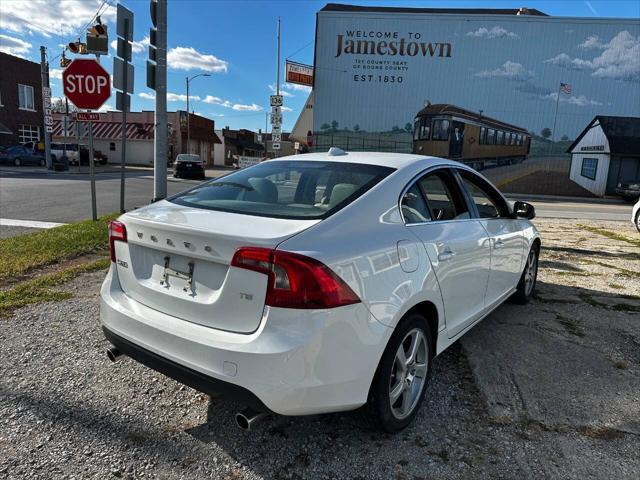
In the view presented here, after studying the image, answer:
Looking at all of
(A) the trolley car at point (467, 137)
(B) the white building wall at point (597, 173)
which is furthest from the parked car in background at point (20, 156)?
(B) the white building wall at point (597, 173)

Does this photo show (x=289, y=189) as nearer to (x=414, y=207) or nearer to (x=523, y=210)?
(x=414, y=207)

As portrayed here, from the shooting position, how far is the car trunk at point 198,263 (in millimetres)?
2211

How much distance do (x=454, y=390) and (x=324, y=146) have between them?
2570 centimetres

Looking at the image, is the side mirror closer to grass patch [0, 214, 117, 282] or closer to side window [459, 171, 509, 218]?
side window [459, 171, 509, 218]

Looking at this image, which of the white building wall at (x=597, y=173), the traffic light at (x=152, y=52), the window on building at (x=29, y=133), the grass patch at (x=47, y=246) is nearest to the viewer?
the grass patch at (x=47, y=246)

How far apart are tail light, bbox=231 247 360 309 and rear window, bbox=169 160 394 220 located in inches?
15.8

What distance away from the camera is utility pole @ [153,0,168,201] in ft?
29.6

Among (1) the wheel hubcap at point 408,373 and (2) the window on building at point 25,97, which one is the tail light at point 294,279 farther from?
(2) the window on building at point 25,97

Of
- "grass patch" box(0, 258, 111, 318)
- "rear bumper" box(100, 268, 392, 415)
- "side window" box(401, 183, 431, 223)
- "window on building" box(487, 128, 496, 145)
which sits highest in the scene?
"window on building" box(487, 128, 496, 145)

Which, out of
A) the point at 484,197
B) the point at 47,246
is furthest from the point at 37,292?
the point at 484,197

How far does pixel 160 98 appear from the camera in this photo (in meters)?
9.19

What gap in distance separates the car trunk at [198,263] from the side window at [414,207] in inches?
28.5

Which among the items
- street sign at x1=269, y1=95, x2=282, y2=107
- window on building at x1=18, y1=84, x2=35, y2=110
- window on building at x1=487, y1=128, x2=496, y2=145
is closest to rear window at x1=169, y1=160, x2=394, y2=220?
street sign at x1=269, y1=95, x2=282, y2=107

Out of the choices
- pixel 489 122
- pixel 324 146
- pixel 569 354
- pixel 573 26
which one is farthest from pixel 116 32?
pixel 573 26
